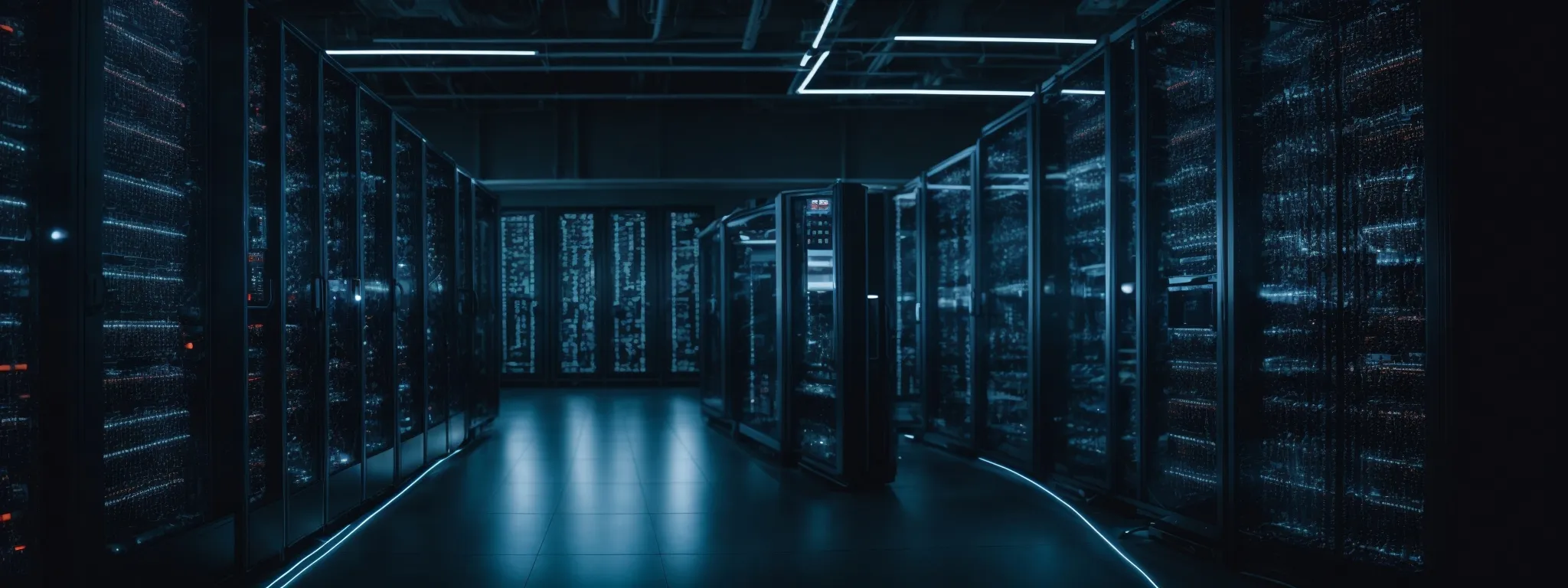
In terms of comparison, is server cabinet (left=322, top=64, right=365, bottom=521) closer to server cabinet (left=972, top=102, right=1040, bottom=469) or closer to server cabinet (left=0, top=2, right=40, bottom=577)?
server cabinet (left=0, top=2, right=40, bottom=577)

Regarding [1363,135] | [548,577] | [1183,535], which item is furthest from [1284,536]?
[548,577]

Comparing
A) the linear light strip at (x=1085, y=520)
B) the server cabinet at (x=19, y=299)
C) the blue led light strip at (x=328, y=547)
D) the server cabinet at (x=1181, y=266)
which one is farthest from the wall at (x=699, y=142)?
the server cabinet at (x=19, y=299)

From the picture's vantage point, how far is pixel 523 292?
37.9 ft

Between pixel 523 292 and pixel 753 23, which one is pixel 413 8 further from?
pixel 523 292

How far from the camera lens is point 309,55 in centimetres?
366

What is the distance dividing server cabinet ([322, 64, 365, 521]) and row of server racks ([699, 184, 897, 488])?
7.91ft

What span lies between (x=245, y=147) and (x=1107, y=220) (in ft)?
11.5

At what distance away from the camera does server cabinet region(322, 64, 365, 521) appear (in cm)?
408

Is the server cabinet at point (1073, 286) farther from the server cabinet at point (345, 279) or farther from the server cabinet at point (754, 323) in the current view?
the server cabinet at point (345, 279)

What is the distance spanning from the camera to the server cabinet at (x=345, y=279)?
13.4 ft

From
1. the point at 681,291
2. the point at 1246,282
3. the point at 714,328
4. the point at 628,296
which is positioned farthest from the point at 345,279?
the point at 681,291

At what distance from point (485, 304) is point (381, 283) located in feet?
8.62

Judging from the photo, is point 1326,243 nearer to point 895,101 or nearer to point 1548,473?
point 1548,473

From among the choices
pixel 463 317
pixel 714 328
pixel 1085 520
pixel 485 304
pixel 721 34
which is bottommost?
pixel 1085 520
